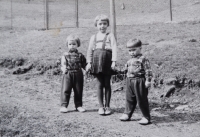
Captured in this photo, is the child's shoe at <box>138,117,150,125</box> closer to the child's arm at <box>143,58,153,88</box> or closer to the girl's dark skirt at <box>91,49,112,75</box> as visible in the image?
the child's arm at <box>143,58,153,88</box>

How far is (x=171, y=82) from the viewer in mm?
6035

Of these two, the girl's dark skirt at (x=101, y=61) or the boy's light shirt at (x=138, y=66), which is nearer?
the boy's light shirt at (x=138, y=66)

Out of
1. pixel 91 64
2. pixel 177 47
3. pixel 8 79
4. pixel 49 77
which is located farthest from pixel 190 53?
pixel 8 79

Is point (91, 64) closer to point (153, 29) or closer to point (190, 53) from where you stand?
point (190, 53)

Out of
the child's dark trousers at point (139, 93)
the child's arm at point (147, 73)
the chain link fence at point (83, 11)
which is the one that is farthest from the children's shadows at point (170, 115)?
the chain link fence at point (83, 11)

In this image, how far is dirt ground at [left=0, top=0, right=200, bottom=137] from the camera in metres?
4.20

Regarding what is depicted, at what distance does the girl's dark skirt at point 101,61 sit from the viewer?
184 inches

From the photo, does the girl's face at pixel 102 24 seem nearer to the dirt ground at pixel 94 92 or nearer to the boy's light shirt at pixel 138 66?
the boy's light shirt at pixel 138 66

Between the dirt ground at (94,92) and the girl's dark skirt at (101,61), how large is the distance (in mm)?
751

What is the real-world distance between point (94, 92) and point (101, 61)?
2214 millimetres

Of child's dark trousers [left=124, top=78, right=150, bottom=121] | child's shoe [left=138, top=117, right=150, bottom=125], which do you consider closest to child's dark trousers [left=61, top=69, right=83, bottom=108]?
child's dark trousers [left=124, top=78, right=150, bottom=121]

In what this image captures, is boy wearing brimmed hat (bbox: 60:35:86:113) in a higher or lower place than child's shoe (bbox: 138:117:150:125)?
higher

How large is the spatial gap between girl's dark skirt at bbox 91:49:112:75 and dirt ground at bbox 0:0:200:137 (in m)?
0.75

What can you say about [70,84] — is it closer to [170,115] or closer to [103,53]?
[103,53]
